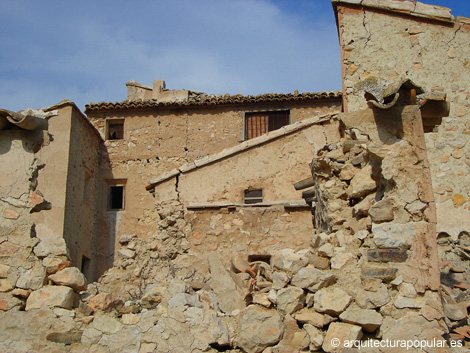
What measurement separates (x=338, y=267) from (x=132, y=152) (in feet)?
40.5

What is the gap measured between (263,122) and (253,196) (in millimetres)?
4855

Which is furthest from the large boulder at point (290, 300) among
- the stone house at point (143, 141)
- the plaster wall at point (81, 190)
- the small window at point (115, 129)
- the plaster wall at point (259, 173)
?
the small window at point (115, 129)

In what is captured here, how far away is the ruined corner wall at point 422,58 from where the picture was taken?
A: 9883 mm

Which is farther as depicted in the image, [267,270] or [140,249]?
[140,249]

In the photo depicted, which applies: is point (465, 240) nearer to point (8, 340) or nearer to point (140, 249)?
point (140, 249)

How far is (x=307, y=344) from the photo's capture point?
504 centimetres

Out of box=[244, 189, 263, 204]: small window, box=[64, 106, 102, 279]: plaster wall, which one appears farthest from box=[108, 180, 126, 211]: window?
box=[244, 189, 263, 204]: small window

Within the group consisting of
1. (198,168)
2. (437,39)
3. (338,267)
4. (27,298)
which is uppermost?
(437,39)

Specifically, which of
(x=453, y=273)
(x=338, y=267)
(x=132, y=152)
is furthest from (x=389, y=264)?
(x=132, y=152)

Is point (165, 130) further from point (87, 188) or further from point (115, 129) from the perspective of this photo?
point (87, 188)

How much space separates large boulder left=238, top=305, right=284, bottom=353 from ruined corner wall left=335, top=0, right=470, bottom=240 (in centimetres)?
541

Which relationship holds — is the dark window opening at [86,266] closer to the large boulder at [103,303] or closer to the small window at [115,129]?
the small window at [115,129]

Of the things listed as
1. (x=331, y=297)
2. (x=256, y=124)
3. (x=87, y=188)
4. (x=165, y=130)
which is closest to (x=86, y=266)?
(x=87, y=188)

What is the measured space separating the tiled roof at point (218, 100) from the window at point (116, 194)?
218 cm
